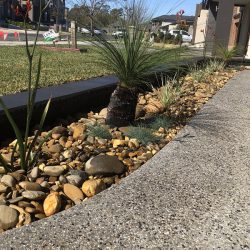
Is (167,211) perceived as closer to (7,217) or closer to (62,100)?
(7,217)

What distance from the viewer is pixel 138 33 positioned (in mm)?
4820

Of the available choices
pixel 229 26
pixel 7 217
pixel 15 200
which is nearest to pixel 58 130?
pixel 15 200

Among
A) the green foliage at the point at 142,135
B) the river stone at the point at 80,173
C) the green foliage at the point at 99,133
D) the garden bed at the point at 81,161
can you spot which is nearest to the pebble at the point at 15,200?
the garden bed at the point at 81,161

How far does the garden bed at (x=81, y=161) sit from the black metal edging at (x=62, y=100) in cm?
19

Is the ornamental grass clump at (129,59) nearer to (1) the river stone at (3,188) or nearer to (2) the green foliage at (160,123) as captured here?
(2) the green foliage at (160,123)

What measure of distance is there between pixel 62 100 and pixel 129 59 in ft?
3.18

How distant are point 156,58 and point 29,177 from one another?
2198 millimetres

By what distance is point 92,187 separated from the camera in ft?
10.5

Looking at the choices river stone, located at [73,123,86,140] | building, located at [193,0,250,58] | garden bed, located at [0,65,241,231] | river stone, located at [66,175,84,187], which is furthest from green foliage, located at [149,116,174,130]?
building, located at [193,0,250,58]

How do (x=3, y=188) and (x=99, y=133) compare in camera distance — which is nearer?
(x=3, y=188)

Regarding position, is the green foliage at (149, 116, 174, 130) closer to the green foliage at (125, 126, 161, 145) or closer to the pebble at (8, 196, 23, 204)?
the green foliage at (125, 126, 161, 145)

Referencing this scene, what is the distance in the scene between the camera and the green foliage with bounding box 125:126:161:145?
4.45 meters

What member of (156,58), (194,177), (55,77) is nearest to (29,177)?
(194,177)

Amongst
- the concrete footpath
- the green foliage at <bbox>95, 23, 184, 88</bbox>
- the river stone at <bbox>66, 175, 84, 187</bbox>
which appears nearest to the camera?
the concrete footpath
